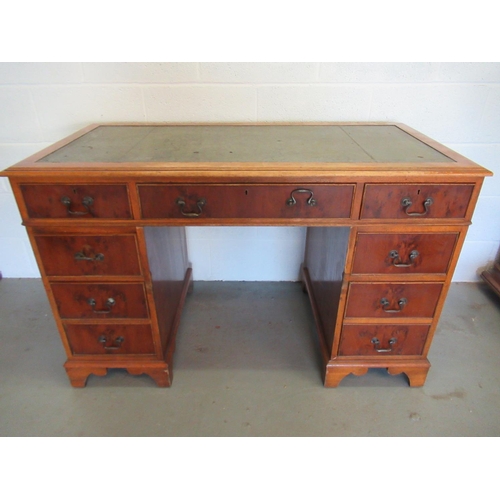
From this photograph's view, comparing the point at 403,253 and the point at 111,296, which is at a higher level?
the point at 403,253

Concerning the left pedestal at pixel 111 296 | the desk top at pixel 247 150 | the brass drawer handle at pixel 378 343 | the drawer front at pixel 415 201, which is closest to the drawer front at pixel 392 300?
the brass drawer handle at pixel 378 343

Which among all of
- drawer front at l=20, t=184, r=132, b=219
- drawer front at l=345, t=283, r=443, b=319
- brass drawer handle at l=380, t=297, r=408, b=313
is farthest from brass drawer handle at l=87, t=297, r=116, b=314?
brass drawer handle at l=380, t=297, r=408, b=313

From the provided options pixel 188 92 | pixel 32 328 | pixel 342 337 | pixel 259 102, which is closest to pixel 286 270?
pixel 342 337

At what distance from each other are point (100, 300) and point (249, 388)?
68cm

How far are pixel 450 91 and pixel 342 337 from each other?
1.23 m

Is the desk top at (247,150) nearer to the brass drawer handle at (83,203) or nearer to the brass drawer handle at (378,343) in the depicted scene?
the brass drawer handle at (83,203)

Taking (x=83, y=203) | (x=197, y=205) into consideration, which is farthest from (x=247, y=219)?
(x=83, y=203)

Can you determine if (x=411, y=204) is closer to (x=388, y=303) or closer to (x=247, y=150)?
(x=388, y=303)

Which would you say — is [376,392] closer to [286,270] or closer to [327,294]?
[327,294]

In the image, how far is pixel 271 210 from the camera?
3.75 feet

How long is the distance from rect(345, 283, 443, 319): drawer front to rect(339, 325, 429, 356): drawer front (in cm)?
6

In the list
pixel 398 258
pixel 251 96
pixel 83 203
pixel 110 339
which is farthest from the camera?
pixel 251 96

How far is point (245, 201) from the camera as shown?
1.13 metres

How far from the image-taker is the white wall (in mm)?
1607
